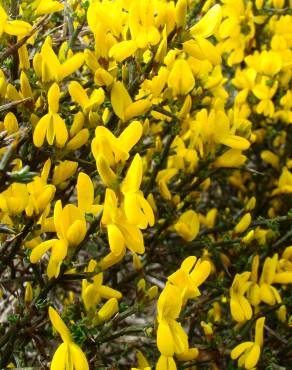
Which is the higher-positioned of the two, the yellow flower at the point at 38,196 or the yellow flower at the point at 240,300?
the yellow flower at the point at 38,196

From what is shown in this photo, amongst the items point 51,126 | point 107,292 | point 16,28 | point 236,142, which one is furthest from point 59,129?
point 236,142

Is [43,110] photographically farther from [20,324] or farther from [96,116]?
[20,324]

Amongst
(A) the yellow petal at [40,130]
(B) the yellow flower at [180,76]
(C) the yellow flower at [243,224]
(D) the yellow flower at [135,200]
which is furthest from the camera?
(C) the yellow flower at [243,224]

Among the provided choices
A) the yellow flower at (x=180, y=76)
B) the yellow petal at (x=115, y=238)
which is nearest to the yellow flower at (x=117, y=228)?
the yellow petal at (x=115, y=238)

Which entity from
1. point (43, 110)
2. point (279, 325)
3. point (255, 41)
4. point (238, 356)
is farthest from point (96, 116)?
point (255, 41)

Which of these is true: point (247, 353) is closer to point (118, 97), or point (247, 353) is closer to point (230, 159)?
point (230, 159)

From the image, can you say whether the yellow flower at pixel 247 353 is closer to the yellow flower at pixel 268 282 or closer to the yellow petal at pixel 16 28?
the yellow flower at pixel 268 282

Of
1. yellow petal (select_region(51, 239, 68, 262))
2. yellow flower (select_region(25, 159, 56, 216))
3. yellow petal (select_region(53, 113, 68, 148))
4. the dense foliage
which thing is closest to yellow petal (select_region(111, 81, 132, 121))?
the dense foliage

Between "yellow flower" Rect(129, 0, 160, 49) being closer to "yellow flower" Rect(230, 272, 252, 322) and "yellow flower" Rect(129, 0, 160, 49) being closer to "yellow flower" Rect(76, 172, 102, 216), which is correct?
"yellow flower" Rect(76, 172, 102, 216)
